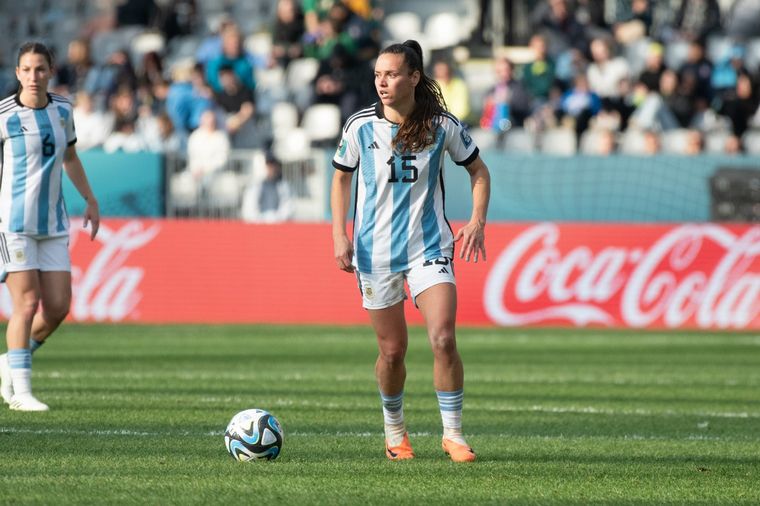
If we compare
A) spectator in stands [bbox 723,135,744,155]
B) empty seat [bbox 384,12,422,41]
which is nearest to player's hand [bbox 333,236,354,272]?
spectator in stands [bbox 723,135,744,155]

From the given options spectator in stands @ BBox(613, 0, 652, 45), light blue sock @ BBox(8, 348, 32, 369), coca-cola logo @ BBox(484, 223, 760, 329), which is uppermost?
spectator in stands @ BBox(613, 0, 652, 45)

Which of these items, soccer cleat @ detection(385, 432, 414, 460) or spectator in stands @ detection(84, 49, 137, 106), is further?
spectator in stands @ detection(84, 49, 137, 106)

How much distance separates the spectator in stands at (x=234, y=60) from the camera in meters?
22.7

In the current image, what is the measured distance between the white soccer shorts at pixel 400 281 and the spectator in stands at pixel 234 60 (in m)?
15.1

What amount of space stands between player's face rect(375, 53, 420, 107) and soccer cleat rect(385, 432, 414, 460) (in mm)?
1800

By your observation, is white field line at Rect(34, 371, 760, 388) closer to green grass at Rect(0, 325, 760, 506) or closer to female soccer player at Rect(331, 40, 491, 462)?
green grass at Rect(0, 325, 760, 506)

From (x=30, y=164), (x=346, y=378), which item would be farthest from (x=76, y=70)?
(x=30, y=164)

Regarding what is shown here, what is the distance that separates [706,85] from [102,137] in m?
9.03

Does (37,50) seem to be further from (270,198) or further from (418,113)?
(270,198)

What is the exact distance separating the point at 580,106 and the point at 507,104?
106 cm

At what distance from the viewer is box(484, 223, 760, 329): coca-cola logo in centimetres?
1906

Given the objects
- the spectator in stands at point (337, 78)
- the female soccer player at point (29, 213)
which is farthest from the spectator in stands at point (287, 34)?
the female soccer player at point (29, 213)

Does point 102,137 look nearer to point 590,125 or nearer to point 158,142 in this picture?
point 158,142

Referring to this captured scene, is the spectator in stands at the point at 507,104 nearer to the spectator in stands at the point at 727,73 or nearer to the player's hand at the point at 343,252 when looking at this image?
the spectator in stands at the point at 727,73
